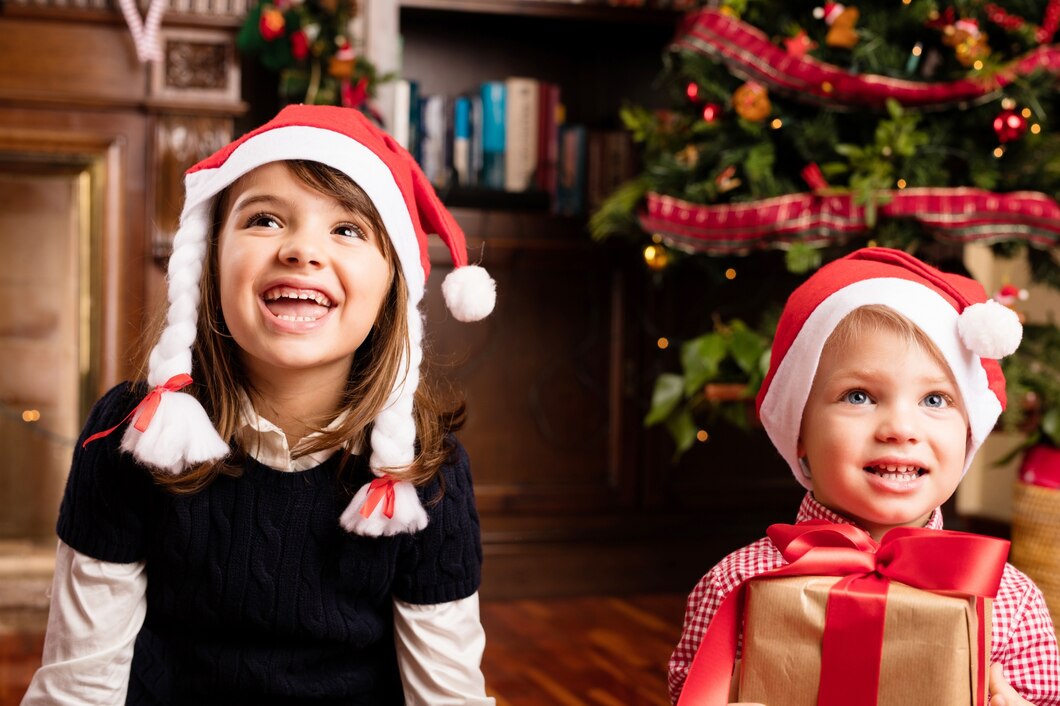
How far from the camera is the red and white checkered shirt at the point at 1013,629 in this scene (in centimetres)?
100

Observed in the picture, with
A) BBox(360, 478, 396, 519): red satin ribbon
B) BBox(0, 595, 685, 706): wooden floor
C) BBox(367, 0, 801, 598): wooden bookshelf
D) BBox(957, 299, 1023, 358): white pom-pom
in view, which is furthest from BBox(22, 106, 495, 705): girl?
BBox(367, 0, 801, 598): wooden bookshelf

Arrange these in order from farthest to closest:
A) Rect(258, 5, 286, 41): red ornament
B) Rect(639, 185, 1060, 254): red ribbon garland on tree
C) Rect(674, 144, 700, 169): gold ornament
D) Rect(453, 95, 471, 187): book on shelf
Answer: Rect(453, 95, 471, 187): book on shelf < Rect(258, 5, 286, 41): red ornament < Rect(674, 144, 700, 169): gold ornament < Rect(639, 185, 1060, 254): red ribbon garland on tree

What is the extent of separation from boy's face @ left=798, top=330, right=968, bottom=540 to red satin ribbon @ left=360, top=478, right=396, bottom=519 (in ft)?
1.34

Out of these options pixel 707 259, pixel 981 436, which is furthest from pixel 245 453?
pixel 707 259

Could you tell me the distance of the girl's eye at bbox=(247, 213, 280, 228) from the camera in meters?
1.07

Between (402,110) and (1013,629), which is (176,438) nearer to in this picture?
(1013,629)

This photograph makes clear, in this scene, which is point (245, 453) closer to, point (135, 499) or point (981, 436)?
point (135, 499)

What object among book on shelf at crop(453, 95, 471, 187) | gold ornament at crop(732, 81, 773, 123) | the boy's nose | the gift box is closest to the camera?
the gift box

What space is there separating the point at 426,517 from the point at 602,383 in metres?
1.60

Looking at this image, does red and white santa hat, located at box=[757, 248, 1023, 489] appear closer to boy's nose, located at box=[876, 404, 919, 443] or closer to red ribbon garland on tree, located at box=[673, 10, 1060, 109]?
boy's nose, located at box=[876, 404, 919, 443]

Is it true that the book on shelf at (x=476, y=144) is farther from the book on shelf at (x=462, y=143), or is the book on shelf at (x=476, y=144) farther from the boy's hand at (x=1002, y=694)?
the boy's hand at (x=1002, y=694)

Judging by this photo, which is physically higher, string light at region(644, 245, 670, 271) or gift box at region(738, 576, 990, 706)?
string light at region(644, 245, 670, 271)

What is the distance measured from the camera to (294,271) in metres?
1.04

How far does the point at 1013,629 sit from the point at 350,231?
2.37 ft
